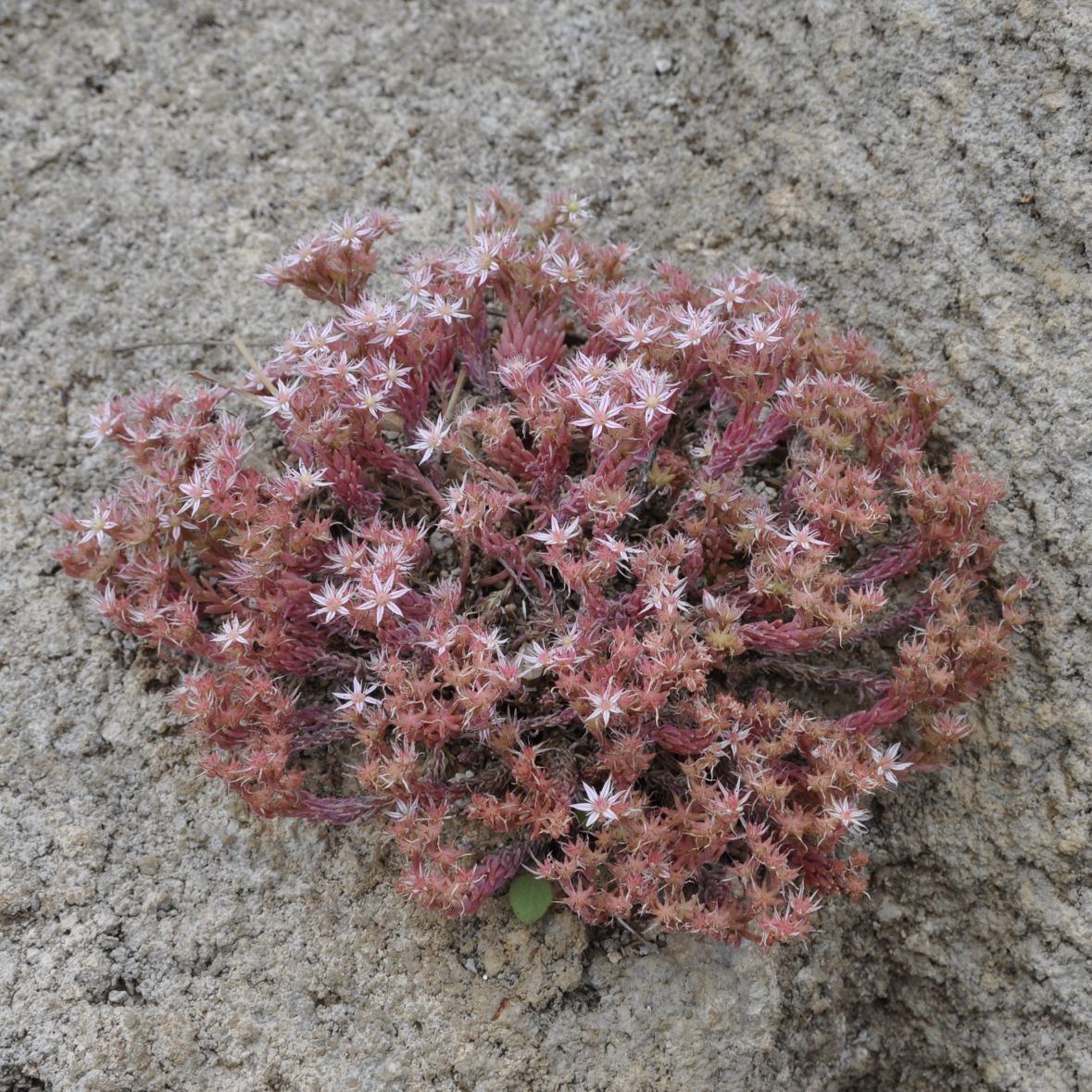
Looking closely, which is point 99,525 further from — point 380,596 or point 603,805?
point 603,805

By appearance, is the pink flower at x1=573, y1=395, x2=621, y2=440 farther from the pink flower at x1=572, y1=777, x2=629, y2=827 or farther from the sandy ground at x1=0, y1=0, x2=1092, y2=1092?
the sandy ground at x1=0, y1=0, x2=1092, y2=1092

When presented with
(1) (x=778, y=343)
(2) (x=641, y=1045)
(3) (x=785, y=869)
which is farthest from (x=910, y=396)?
(2) (x=641, y=1045)

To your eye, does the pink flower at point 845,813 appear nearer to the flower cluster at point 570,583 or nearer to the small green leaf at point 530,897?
the flower cluster at point 570,583

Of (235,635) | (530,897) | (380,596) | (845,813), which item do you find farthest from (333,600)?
(845,813)

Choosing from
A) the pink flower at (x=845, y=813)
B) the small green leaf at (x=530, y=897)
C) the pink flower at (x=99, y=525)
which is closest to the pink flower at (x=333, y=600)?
the pink flower at (x=99, y=525)

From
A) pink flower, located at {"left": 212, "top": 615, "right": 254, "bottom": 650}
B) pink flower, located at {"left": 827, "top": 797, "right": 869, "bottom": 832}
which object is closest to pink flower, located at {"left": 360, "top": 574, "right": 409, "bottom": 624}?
pink flower, located at {"left": 212, "top": 615, "right": 254, "bottom": 650}

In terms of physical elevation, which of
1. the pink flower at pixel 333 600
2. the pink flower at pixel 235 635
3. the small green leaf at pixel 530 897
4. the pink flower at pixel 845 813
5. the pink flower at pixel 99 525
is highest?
the pink flower at pixel 333 600
